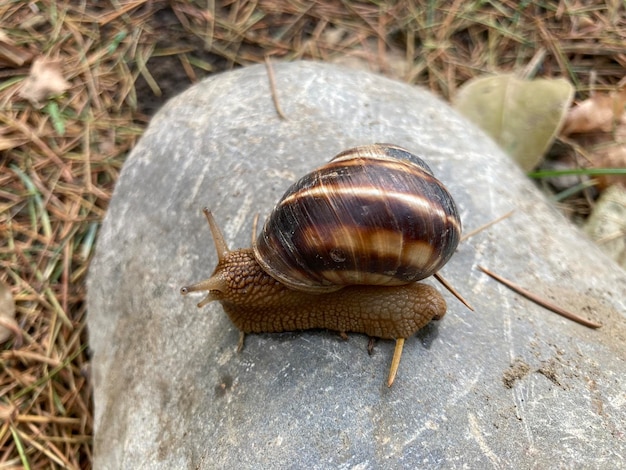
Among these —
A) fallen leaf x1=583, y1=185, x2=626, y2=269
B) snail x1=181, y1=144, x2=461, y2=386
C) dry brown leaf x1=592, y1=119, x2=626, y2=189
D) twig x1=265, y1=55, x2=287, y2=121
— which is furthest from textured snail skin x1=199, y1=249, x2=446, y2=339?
dry brown leaf x1=592, y1=119, x2=626, y2=189

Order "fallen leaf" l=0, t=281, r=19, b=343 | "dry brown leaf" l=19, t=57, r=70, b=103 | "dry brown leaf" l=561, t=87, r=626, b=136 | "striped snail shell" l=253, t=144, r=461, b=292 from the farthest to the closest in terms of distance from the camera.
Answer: "dry brown leaf" l=561, t=87, r=626, b=136, "dry brown leaf" l=19, t=57, r=70, b=103, "fallen leaf" l=0, t=281, r=19, b=343, "striped snail shell" l=253, t=144, r=461, b=292

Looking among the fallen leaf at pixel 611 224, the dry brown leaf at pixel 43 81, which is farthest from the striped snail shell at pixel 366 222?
the dry brown leaf at pixel 43 81

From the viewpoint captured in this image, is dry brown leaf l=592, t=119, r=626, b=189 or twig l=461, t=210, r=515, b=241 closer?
twig l=461, t=210, r=515, b=241

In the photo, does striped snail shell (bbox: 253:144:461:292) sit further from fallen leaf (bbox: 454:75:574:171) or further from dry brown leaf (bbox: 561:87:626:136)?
dry brown leaf (bbox: 561:87:626:136)

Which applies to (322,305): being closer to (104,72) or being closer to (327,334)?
(327,334)

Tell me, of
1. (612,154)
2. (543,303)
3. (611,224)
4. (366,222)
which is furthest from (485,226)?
(612,154)
